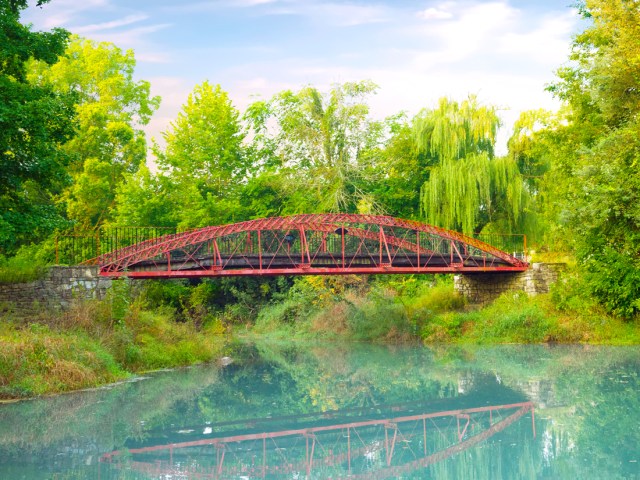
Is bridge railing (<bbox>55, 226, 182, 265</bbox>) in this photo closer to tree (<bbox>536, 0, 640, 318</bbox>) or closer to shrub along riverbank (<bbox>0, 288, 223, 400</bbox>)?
shrub along riverbank (<bbox>0, 288, 223, 400</bbox>)

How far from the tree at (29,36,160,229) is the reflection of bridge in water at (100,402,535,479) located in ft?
95.6

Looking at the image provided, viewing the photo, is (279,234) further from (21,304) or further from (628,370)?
(628,370)

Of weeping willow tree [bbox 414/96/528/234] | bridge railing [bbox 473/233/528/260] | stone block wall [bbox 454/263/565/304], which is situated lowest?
stone block wall [bbox 454/263/565/304]

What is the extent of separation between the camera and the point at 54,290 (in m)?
21.8

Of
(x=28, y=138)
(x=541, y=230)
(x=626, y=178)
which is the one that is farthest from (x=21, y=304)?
Answer: (x=541, y=230)

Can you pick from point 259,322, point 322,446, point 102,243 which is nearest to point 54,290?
point 322,446

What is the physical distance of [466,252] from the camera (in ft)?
105

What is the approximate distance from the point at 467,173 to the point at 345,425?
913 inches

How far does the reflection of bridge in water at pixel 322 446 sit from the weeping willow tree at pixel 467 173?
840 inches

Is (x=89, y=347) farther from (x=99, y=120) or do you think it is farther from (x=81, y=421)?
(x=99, y=120)

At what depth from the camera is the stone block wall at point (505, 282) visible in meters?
31.4

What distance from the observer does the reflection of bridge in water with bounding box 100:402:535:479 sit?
31.0 ft

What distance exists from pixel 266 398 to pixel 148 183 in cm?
2500

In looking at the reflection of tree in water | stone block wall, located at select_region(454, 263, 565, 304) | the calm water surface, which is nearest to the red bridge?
stone block wall, located at select_region(454, 263, 565, 304)
